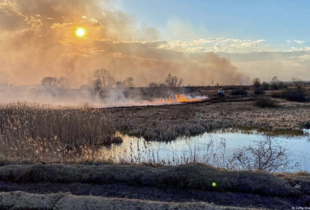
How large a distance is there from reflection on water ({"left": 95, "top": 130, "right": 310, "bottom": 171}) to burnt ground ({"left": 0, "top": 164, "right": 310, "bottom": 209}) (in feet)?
8.26

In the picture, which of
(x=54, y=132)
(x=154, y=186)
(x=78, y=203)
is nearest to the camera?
(x=78, y=203)

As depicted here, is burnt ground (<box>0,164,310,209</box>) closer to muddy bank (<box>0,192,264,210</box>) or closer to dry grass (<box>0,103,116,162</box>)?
muddy bank (<box>0,192,264,210</box>)

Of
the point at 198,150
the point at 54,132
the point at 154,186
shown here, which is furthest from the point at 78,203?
the point at 54,132

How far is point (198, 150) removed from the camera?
12297 mm

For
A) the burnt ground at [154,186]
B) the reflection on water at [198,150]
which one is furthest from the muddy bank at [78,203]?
the reflection on water at [198,150]

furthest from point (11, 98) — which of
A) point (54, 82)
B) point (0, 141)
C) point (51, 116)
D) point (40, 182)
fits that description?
point (54, 82)

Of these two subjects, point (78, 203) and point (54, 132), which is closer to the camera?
point (78, 203)

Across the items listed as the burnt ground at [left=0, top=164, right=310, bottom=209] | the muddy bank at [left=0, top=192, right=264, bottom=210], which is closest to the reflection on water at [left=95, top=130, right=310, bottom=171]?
the burnt ground at [left=0, top=164, right=310, bottom=209]

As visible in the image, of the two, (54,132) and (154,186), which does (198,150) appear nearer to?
(154,186)

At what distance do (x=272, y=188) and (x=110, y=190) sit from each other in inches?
155

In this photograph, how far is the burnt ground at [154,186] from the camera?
5486 millimetres

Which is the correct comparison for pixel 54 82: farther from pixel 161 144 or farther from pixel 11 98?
pixel 161 144

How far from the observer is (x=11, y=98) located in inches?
1278

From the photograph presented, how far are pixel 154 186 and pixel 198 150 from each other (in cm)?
617
